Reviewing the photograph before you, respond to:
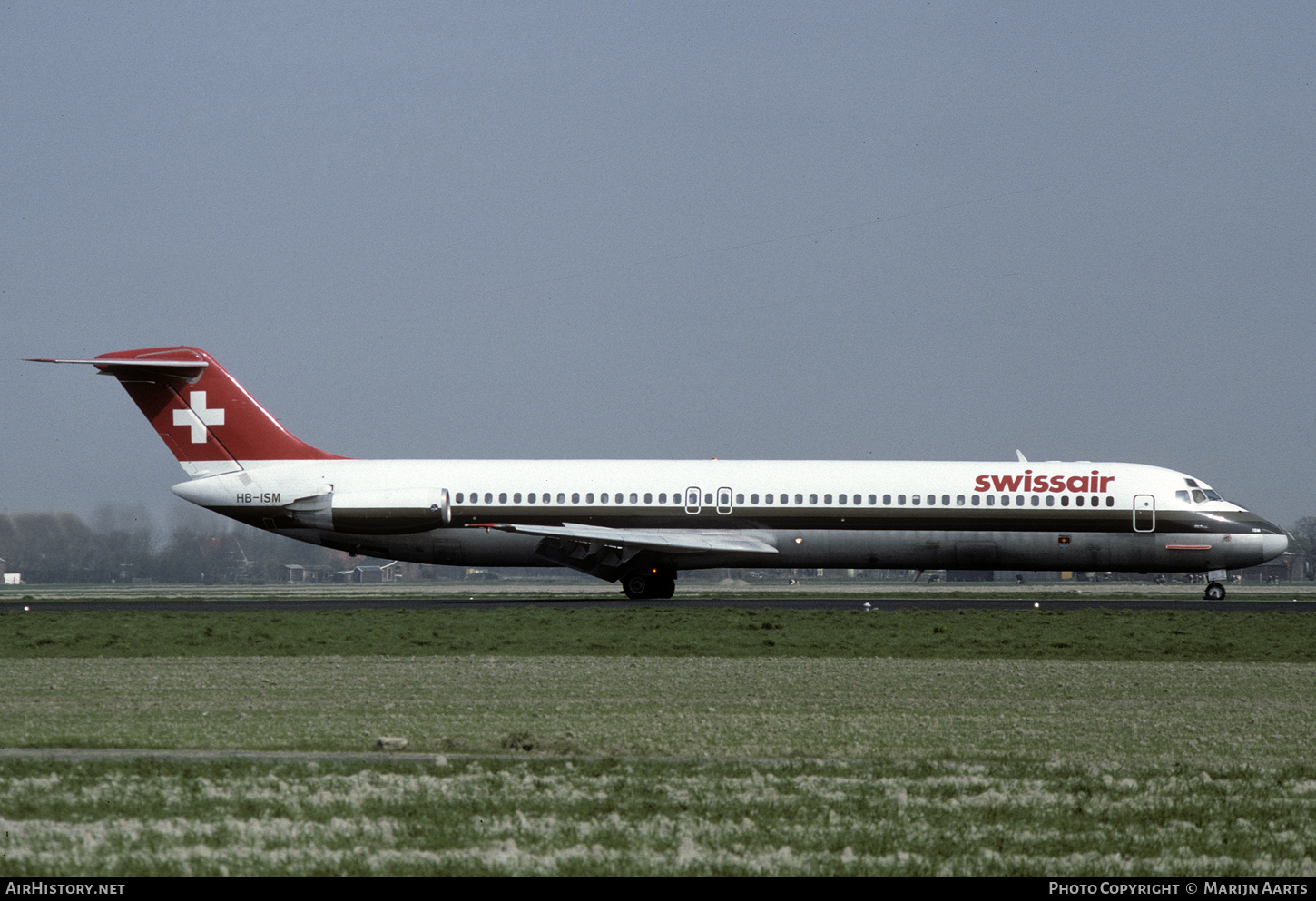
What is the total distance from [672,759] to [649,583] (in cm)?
2756

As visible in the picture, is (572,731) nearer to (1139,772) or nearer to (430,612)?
(1139,772)

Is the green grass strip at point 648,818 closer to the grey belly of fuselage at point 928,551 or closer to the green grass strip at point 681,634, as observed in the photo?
the green grass strip at point 681,634

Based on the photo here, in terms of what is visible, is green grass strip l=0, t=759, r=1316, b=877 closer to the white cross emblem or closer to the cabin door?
the cabin door

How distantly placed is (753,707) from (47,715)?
7.28m

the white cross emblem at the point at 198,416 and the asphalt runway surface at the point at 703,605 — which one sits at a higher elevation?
the white cross emblem at the point at 198,416

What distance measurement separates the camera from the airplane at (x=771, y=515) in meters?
37.6

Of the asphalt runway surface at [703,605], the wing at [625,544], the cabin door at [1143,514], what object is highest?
the cabin door at [1143,514]

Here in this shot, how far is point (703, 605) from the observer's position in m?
34.6

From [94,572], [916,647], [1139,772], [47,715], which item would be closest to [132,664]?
[47,715]

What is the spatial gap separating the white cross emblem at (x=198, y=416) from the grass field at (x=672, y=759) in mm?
15933

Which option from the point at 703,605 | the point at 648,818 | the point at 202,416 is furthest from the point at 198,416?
the point at 648,818

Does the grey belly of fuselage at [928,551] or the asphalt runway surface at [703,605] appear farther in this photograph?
the grey belly of fuselage at [928,551]

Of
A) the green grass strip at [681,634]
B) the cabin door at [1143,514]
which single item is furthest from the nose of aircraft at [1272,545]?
the green grass strip at [681,634]

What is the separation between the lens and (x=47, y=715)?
14312mm
